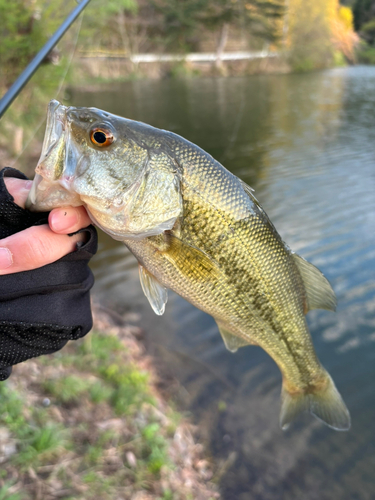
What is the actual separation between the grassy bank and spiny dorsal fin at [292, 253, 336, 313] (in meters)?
2.02

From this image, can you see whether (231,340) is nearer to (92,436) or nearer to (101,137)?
(101,137)

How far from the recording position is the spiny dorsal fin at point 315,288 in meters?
2.11

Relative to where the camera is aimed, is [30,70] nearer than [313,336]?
Yes

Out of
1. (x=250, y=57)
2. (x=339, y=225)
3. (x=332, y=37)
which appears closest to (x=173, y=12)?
(x=250, y=57)

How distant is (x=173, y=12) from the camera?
3528cm

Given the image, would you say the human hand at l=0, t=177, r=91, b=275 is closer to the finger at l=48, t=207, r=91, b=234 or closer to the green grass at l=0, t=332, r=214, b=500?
the finger at l=48, t=207, r=91, b=234

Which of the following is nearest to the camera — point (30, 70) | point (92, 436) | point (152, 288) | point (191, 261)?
point (191, 261)

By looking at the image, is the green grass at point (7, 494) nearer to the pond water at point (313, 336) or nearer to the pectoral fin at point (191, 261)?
the pectoral fin at point (191, 261)

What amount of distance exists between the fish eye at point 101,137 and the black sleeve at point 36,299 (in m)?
0.42

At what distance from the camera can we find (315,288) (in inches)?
85.3

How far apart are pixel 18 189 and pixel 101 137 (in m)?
0.48

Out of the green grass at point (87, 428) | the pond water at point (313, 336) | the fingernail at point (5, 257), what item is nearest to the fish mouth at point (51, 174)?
the fingernail at point (5, 257)

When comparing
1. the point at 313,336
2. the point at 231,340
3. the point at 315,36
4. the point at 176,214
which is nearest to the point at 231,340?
the point at 231,340

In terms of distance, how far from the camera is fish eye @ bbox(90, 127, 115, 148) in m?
1.62
